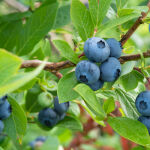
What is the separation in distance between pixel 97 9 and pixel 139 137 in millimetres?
466

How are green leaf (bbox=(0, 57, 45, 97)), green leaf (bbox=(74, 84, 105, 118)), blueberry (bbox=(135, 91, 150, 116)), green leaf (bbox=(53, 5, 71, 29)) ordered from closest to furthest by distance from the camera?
green leaf (bbox=(0, 57, 45, 97))
green leaf (bbox=(74, 84, 105, 118))
blueberry (bbox=(135, 91, 150, 116))
green leaf (bbox=(53, 5, 71, 29))

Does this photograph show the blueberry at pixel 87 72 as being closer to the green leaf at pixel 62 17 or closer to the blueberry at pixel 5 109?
the blueberry at pixel 5 109

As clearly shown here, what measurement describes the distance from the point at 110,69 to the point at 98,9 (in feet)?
0.81

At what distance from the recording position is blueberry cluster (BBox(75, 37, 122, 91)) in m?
0.93

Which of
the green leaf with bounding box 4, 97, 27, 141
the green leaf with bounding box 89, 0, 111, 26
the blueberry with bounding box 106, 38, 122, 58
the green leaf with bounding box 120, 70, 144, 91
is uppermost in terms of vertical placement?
the green leaf with bounding box 89, 0, 111, 26

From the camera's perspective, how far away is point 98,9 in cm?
104

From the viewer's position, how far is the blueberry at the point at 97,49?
92cm

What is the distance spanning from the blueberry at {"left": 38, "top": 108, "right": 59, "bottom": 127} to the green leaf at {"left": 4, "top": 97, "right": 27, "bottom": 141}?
0.21 meters

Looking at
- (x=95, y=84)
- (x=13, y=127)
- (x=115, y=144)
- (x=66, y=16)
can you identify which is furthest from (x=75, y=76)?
(x=115, y=144)

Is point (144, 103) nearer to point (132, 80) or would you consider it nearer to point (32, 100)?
point (132, 80)

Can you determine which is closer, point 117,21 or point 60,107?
point 117,21

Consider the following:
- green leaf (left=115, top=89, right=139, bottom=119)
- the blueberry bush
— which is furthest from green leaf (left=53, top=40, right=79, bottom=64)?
green leaf (left=115, top=89, right=139, bottom=119)

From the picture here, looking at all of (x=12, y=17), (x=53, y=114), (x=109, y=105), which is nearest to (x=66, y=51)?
(x=109, y=105)

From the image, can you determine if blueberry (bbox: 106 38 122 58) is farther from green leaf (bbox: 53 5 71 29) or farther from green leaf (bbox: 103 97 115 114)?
green leaf (bbox: 53 5 71 29)
